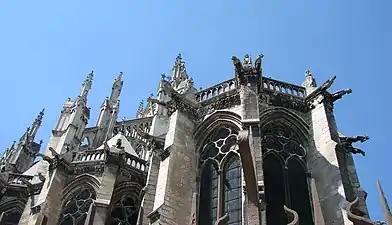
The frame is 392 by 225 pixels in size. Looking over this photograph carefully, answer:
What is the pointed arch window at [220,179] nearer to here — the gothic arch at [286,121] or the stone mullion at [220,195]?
the stone mullion at [220,195]

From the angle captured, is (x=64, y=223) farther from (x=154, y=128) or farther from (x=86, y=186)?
(x=154, y=128)

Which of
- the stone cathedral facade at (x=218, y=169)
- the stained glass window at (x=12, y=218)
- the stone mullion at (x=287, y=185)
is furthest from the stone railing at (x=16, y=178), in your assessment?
the stone mullion at (x=287, y=185)

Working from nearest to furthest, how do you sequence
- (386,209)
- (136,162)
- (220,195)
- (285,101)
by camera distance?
(386,209), (220,195), (285,101), (136,162)

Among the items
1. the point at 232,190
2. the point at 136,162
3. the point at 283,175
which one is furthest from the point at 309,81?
the point at 136,162

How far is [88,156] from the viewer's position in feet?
50.7

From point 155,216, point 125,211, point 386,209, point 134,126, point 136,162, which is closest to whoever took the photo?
point 386,209

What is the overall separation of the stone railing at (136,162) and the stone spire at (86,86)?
296 inches

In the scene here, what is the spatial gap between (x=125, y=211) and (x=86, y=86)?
35.4 ft

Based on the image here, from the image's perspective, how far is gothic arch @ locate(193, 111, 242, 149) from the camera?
1277 centimetres

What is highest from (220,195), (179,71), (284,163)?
(179,71)

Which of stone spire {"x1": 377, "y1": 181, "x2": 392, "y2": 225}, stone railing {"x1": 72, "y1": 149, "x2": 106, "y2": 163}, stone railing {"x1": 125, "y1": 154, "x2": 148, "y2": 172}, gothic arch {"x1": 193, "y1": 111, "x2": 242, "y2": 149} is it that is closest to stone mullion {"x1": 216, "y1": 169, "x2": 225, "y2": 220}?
gothic arch {"x1": 193, "y1": 111, "x2": 242, "y2": 149}

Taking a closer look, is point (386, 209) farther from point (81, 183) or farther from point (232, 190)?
point (81, 183)

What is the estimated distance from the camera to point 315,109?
13.0 meters

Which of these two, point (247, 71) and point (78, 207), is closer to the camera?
point (247, 71)
